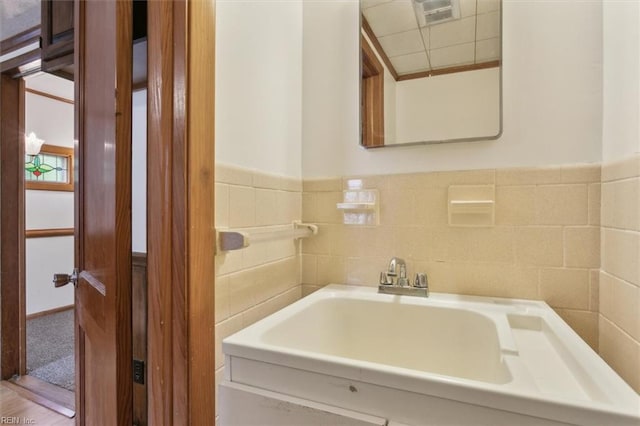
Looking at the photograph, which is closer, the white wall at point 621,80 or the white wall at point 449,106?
the white wall at point 621,80

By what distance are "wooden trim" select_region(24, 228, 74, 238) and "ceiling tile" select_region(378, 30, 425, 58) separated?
9.25ft

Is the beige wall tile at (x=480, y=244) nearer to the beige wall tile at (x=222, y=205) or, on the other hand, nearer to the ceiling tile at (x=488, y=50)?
the ceiling tile at (x=488, y=50)

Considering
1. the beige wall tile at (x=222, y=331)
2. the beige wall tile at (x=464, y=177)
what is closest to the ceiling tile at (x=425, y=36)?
the beige wall tile at (x=464, y=177)

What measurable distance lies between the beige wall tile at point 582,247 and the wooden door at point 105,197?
1.19 meters

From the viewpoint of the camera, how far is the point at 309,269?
1.17m

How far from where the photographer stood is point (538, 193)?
88 cm

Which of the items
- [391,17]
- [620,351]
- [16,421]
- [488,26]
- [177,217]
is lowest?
[16,421]

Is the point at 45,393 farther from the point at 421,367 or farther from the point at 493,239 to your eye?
the point at 493,239

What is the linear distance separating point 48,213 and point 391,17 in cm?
298

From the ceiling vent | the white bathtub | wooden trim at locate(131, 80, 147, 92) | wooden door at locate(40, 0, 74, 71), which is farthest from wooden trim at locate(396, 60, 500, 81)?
wooden door at locate(40, 0, 74, 71)

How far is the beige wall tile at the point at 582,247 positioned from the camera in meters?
0.83

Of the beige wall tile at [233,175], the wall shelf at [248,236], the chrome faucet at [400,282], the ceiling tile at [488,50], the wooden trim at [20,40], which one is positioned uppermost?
the wooden trim at [20,40]

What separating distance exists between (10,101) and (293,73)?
1812 millimetres

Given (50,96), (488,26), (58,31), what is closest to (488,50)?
(488,26)
